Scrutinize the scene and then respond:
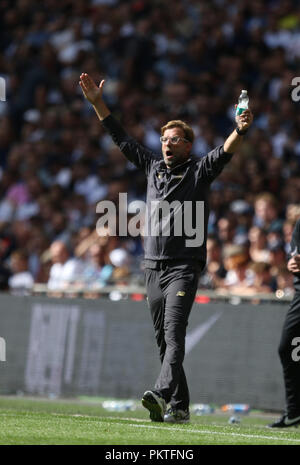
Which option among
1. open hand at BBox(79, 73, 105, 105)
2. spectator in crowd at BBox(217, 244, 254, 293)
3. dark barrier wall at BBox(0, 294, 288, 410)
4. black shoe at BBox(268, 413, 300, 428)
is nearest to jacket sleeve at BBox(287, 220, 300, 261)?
black shoe at BBox(268, 413, 300, 428)

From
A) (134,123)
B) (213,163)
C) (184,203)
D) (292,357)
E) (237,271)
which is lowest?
(292,357)

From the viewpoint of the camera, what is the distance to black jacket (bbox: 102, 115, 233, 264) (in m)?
8.67

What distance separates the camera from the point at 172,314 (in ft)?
28.1

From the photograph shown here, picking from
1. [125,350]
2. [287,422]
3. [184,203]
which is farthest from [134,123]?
[184,203]

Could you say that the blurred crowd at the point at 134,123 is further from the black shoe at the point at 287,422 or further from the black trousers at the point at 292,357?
Result: the black shoe at the point at 287,422

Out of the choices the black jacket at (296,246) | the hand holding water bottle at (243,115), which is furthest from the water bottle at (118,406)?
the hand holding water bottle at (243,115)

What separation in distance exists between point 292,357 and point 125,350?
12.8ft

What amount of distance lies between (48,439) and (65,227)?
964cm

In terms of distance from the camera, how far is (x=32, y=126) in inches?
761

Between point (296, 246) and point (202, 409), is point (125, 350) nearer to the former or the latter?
point (202, 409)

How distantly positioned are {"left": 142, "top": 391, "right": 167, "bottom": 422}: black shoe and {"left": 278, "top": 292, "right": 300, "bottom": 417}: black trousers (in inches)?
63.1

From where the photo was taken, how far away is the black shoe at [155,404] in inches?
321

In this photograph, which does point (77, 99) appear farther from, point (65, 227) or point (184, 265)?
point (184, 265)

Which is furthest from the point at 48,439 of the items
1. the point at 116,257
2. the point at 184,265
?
the point at 116,257
